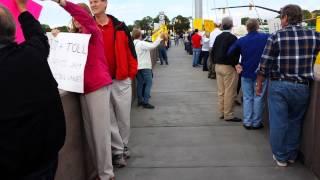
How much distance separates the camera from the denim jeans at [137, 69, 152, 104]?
1032 centimetres

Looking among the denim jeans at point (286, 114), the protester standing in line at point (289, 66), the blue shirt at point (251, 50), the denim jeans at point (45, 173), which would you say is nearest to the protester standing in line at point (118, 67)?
the protester standing in line at point (289, 66)

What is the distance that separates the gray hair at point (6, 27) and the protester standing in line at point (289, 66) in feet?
11.6

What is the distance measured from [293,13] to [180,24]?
7130 cm

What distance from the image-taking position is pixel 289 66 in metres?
5.34

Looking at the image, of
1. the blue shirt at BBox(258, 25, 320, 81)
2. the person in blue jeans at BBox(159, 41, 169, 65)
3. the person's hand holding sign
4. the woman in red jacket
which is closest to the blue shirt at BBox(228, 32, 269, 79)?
the blue shirt at BBox(258, 25, 320, 81)

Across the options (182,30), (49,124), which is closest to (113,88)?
(49,124)

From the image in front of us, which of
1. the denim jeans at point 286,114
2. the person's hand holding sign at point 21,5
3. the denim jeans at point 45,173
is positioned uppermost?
the person's hand holding sign at point 21,5

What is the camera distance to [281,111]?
5.52 meters

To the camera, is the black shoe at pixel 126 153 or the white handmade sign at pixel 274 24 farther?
the white handmade sign at pixel 274 24

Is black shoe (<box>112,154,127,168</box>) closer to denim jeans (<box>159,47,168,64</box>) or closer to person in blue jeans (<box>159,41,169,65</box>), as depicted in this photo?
person in blue jeans (<box>159,41,169,65</box>)

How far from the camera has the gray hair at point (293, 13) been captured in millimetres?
5309

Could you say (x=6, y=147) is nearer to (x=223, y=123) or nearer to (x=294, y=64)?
(x=294, y=64)

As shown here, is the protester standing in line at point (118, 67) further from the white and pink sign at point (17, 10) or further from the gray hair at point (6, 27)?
the gray hair at point (6, 27)

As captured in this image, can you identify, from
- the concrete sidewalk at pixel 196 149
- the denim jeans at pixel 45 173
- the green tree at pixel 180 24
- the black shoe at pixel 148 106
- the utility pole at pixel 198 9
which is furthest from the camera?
the green tree at pixel 180 24
